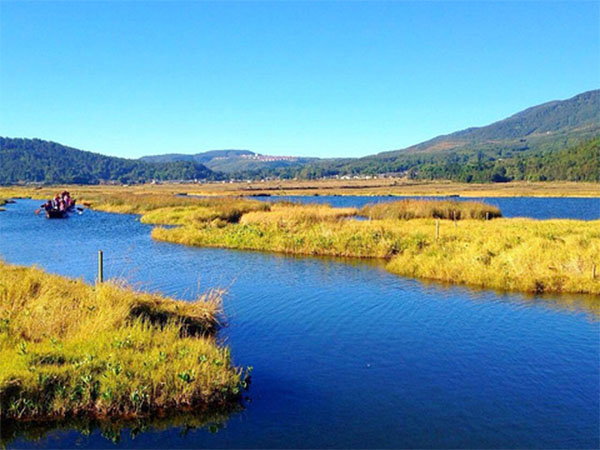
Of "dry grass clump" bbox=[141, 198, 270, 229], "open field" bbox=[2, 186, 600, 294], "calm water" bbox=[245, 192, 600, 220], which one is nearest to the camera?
"open field" bbox=[2, 186, 600, 294]

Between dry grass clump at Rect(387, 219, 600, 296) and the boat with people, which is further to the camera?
the boat with people

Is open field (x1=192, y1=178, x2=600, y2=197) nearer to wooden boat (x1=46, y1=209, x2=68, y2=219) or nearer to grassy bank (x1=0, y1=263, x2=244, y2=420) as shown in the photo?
wooden boat (x1=46, y1=209, x2=68, y2=219)

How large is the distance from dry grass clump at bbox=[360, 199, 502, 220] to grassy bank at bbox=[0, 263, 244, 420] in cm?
3739

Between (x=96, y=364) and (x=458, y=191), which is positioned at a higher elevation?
(x=96, y=364)

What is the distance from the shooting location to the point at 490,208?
52062mm

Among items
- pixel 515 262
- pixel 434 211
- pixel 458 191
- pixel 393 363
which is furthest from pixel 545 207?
Answer: pixel 393 363

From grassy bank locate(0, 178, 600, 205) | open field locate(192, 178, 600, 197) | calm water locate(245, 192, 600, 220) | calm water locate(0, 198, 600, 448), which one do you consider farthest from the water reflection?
open field locate(192, 178, 600, 197)

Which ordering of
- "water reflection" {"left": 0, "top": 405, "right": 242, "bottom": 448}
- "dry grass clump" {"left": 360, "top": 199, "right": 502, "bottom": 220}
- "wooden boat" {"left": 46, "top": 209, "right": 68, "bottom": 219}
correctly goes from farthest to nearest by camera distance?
"wooden boat" {"left": 46, "top": 209, "right": 68, "bottom": 219} < "dry grass clump" {"left": 360, "top": 199, "right": 502, "bottom": 220} < "water reflection" {"left": 0, "top": 405, "right": 242, "bottom": 448}

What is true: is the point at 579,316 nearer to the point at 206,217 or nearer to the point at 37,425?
the point at 37,425

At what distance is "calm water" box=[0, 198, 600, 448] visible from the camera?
1027 centimetres

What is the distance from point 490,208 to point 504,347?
39.0m

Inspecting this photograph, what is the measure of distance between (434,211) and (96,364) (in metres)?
42.2

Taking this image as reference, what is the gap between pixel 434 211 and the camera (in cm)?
4972

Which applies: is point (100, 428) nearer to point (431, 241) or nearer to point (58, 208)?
point (431, 241)
